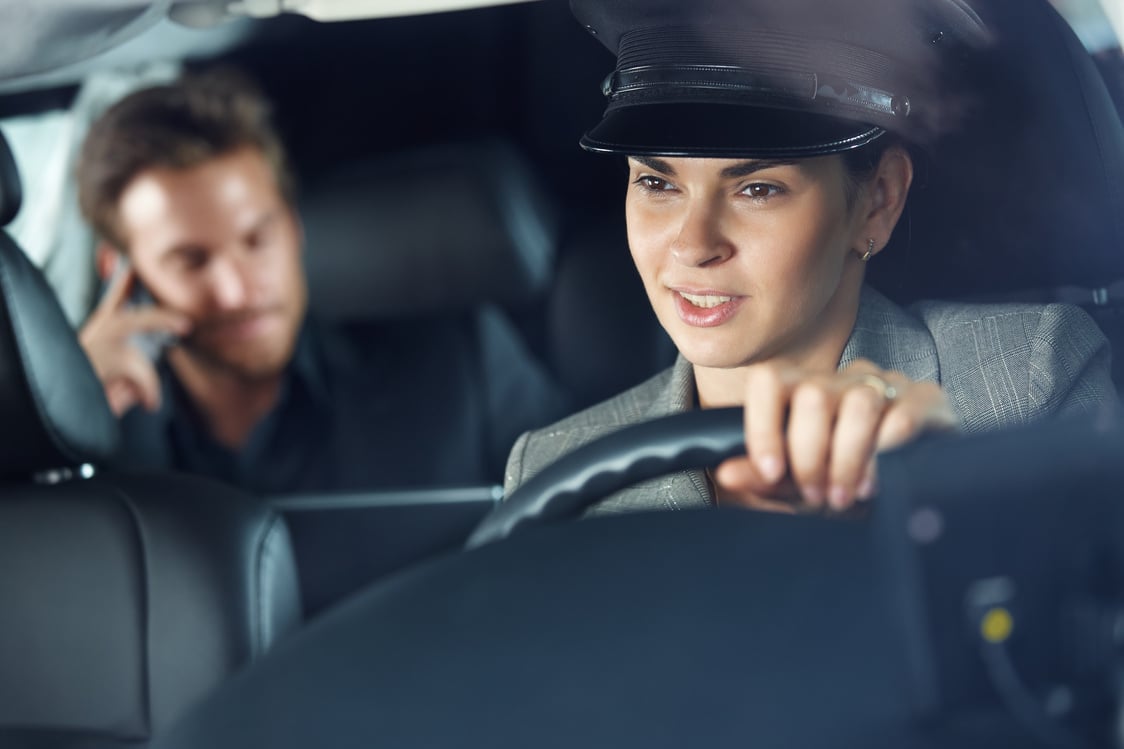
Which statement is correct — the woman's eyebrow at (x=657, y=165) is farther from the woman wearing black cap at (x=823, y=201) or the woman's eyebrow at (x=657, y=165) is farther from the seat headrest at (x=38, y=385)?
the seat headrest at (x=38, y=385)

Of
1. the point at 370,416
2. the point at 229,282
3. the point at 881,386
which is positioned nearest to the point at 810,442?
the point at 881,386

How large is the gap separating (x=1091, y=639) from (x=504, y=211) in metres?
1.21

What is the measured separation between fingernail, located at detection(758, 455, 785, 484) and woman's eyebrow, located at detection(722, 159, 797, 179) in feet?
1.07

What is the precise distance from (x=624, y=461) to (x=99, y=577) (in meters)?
0.88

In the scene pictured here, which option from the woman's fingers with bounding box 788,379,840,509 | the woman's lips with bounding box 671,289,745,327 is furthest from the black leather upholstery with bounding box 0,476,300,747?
the woman's fingers with bounding box 788,379,840,509

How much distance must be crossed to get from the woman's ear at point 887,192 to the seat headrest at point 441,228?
24.2 inches

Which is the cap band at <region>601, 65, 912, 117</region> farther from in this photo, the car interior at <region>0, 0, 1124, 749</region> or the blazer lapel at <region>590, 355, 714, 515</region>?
the blazer lapel at <region>590, 355, 714, 515</region>

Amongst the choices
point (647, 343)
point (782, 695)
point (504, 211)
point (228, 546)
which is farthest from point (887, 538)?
point (504, 211)

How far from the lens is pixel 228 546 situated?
1462 mm

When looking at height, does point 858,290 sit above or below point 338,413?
above

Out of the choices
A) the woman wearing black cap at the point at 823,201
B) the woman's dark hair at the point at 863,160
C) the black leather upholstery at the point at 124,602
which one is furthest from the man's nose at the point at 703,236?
the black leather upholstery at the point at 124,602

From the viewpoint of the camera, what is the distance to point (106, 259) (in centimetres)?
199

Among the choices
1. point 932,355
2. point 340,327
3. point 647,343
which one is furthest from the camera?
point 340,327

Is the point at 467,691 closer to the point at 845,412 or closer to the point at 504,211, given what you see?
the point at 845,412
